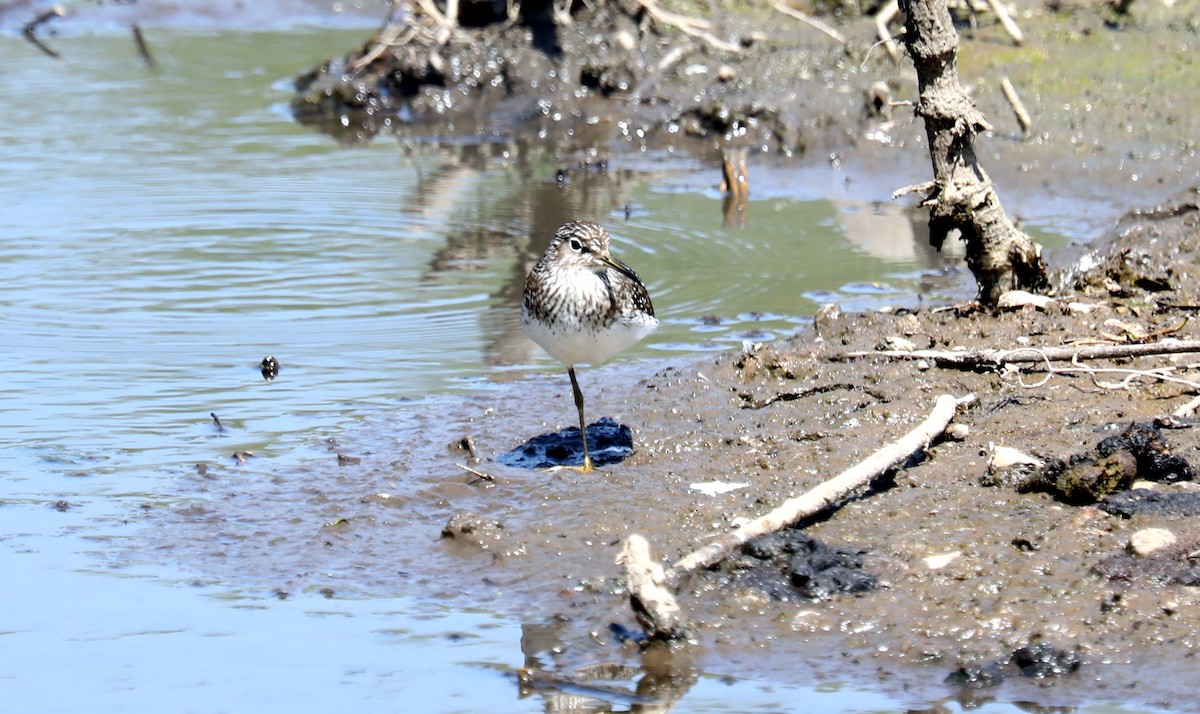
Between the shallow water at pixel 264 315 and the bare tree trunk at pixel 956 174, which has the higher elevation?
the bare tree trunk at pixel 956 174

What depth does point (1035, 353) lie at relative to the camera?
7652 mm

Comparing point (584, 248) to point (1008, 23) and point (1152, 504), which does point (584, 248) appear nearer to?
point (1152, 504)

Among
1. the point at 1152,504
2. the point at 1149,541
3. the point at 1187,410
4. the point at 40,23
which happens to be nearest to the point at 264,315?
the point at 1187,410

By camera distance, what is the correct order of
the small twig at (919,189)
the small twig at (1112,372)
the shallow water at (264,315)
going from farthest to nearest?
the small twig at (919,189) → the small twig at (1112,372) → the shallow water at (264,315)

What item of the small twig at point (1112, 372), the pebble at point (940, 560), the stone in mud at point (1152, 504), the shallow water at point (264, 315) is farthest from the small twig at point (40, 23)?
the stone in mud at point (1152, 504)

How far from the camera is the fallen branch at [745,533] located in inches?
218

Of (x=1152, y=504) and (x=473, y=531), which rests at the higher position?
(x=1152, y=504)

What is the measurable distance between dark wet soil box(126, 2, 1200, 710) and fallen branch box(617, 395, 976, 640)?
11 centimetres

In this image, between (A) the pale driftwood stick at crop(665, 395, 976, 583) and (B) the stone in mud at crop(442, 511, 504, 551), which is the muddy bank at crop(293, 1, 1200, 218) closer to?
(A) the pale driftwood stick at crop(665, 395, 976, 583)

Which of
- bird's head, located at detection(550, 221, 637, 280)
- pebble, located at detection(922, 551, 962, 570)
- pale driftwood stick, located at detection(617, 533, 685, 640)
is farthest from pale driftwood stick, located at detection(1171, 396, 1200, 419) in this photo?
pale driftwood stick, located at detection(617, 533, 685, 640)

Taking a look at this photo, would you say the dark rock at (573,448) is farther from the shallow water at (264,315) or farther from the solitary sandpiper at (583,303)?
the shallow water at (264,315)

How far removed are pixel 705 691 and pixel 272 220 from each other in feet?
26.3

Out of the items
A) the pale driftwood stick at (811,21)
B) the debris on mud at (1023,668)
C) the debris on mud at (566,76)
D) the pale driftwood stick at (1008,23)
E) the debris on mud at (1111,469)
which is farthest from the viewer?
the pale driftwood stick at (811,21)

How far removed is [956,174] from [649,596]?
382cm
